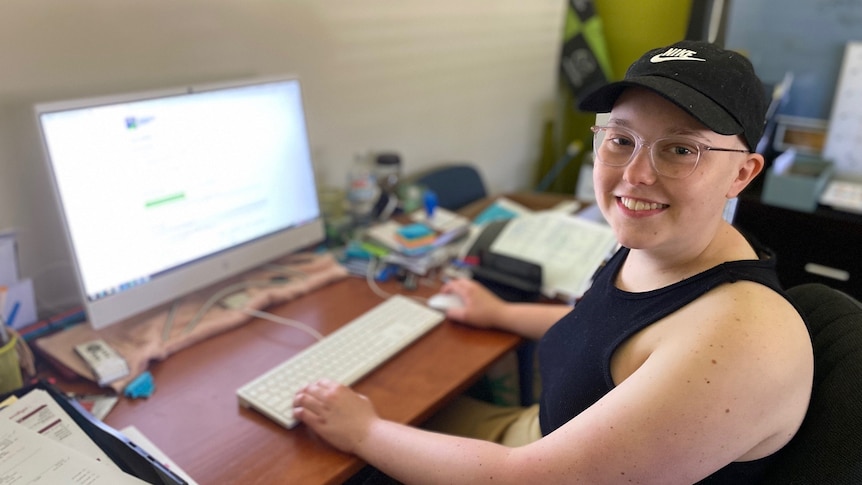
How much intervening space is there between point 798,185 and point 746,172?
1758 mm

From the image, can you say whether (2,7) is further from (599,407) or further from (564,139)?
(564,139)

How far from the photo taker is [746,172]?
78 cm

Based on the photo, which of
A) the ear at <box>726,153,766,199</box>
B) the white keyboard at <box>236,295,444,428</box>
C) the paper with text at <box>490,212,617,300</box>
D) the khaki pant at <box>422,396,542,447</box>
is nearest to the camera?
the ear at <box>726,153,766,199</box>

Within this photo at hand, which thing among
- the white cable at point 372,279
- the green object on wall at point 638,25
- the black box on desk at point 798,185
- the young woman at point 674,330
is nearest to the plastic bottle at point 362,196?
the white cable at point 372,279

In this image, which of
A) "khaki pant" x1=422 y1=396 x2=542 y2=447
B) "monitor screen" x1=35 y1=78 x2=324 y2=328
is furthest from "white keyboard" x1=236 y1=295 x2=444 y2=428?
"monitor screen" x1=35 y1=78 x2=324 y2=328

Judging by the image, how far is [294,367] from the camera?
1.11 metres

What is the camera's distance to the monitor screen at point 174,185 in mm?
1058

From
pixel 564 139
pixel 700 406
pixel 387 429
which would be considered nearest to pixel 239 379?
pixel 387 429

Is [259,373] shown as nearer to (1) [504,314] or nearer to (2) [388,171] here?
(1) [504,314]

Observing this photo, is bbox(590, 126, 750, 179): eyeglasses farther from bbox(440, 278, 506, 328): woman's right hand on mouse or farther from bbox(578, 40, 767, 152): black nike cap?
bbox(440, 278, 506, 328): woman's right hand on mouse

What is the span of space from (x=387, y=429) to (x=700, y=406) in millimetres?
484

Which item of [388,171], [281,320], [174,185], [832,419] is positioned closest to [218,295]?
[281,320]

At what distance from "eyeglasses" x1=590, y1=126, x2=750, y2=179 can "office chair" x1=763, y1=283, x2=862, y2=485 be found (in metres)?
0.28

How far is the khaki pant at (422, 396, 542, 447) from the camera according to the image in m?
1.15
